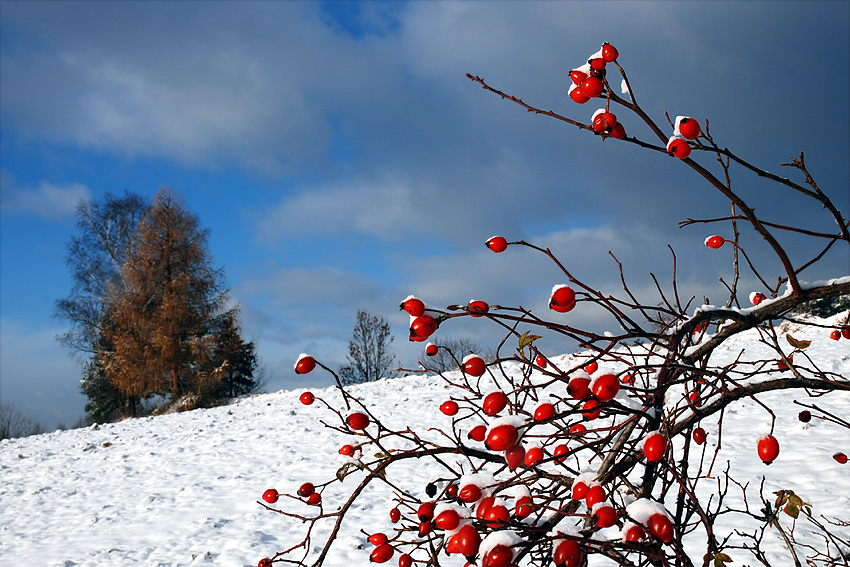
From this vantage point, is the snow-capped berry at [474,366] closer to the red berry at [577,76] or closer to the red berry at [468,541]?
the red berry at [468,541]

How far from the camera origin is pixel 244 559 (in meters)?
3.60

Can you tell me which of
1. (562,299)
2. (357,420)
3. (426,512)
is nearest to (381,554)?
(426,512)

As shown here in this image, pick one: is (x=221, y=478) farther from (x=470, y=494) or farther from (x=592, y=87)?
(x=592, y=87)

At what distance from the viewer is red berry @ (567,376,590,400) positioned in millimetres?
1126

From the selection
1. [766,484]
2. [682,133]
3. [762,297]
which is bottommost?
[766,484]

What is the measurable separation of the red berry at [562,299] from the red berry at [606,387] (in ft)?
0.67

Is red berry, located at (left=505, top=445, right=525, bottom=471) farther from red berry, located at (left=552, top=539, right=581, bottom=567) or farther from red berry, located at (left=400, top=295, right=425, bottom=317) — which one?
red berry, located at (left=400, top=295, right=425, bottom=317)

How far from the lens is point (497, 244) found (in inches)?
57.6

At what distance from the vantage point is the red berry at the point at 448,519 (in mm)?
1204

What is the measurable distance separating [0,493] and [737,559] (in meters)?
6.89

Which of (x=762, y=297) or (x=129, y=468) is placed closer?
(x=762, y=297)

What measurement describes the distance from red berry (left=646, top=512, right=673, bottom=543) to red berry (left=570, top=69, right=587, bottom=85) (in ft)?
3.48

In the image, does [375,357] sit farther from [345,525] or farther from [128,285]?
[345,525]

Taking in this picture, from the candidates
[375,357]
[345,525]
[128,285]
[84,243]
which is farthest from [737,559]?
[84,243]
